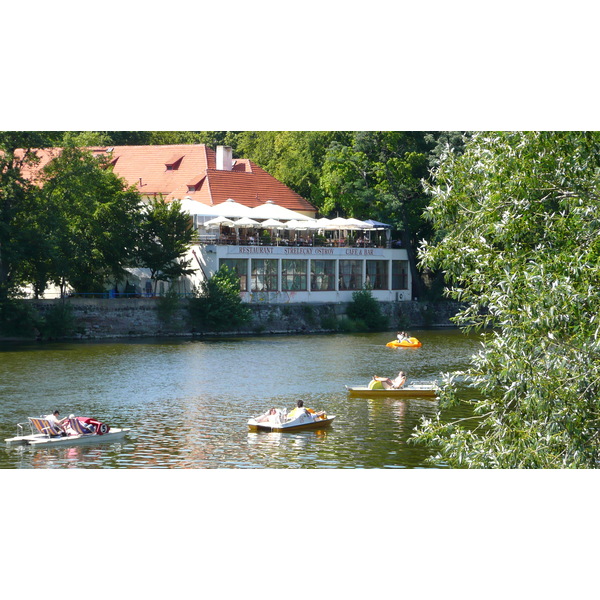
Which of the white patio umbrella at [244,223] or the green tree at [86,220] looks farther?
the white patio umbrella at [244,223]

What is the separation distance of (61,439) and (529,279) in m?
14.8

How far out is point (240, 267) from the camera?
5784cm

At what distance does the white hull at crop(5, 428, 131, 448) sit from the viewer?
2386cm

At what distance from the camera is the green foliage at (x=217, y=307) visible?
5219cm

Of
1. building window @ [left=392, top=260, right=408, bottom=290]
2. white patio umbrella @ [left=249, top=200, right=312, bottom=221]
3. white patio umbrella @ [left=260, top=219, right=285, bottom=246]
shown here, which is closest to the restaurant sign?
white patio umbrella @ [left=260, top=219, right=285, bottom=246]

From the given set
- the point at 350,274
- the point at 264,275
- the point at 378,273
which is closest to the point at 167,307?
the point at 264,275

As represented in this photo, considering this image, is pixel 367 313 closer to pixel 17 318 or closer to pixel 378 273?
pixel 378 273

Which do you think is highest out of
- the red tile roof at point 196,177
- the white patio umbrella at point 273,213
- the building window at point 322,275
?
the red tile roof at point 196,177

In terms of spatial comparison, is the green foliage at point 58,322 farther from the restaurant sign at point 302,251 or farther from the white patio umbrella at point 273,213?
the white patio umbrella at point 273,213

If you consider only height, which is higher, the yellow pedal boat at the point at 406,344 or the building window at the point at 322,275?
the building window at the point at 322,275

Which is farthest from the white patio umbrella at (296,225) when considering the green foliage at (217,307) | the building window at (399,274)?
the green foliage at (217,307)

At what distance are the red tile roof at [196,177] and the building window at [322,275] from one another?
6.06 metres

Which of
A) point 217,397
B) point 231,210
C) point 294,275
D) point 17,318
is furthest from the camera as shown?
point 294,275
